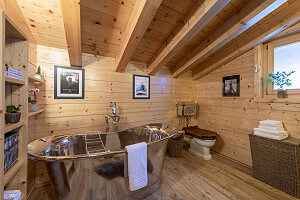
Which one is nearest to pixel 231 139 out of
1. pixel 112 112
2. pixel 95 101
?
pixel 112 112

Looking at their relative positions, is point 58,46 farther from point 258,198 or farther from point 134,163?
point 258,198

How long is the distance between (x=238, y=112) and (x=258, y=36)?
1397 millimetres

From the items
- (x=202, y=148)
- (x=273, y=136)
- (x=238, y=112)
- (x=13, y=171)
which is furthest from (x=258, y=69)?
(x=13, y=171)

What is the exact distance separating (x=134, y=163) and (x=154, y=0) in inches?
65.4

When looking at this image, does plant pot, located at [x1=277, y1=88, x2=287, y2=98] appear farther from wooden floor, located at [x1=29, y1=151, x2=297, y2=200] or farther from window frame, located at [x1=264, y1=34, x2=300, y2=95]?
wooden floor, located at [x1=29, y1=151, x2=297, y2=200]

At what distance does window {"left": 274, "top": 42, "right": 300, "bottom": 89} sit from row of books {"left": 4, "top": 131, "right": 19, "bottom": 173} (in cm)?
339

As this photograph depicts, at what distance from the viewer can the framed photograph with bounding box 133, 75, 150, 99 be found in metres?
2.54

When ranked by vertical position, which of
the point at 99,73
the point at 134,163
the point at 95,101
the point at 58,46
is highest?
the point at 58,46

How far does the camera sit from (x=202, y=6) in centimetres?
142

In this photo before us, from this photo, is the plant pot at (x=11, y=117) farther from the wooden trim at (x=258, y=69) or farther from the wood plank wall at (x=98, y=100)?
the wooden trim at (x=258, y=69)

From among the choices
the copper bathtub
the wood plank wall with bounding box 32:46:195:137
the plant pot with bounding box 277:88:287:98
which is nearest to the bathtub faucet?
the wood plank wall with bounding box 32:46:195:137

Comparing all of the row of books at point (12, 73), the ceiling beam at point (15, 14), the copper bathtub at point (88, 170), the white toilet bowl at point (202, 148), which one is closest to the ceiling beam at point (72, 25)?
the ceiling beam at point (15, 14)

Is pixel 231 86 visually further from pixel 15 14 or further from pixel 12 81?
pixel 15 14

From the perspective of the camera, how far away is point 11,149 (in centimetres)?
87
